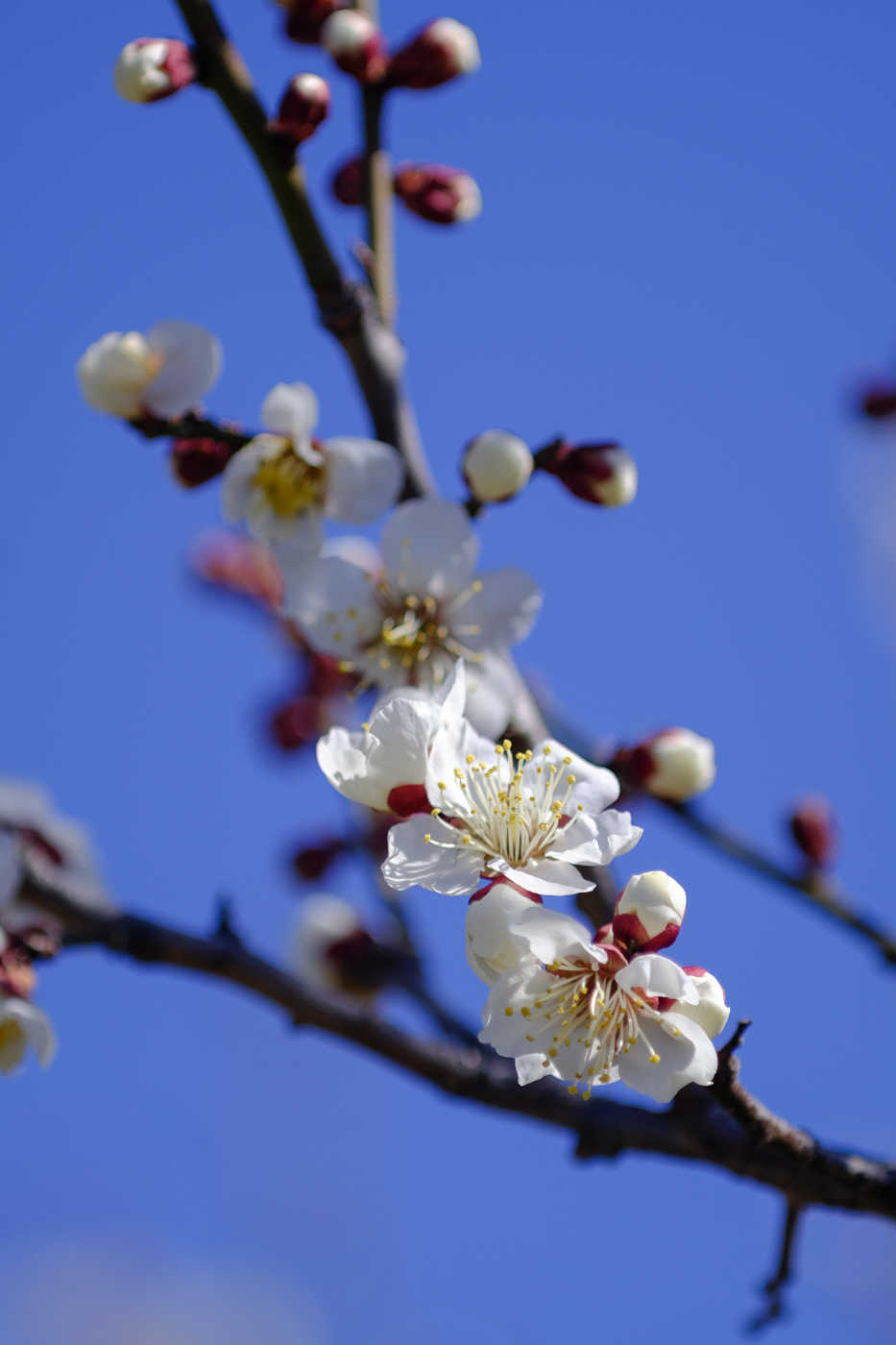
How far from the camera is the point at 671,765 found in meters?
1.60

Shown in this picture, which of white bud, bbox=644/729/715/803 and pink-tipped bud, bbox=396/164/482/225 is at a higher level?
pink-tipped bud, bbox=396/164/482/225

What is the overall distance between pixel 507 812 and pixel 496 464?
1.77 ft

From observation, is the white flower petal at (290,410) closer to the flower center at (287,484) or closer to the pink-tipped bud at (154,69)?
the flower center at (287,484)

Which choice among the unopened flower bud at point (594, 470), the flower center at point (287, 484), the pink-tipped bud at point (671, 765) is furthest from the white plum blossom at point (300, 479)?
the pink-tipped bud at point (671, 765)

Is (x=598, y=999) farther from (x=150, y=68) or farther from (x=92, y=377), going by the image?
(x=150, y=68)

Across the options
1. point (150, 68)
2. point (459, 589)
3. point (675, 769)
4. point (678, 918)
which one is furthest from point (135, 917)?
point (150, 68)

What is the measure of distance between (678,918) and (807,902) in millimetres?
950

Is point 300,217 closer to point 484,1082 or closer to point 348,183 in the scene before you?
point 348,183

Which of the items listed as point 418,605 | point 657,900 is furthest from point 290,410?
point 657,900

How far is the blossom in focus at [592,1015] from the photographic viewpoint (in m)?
1.00

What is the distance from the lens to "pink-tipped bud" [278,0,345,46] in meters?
1.81

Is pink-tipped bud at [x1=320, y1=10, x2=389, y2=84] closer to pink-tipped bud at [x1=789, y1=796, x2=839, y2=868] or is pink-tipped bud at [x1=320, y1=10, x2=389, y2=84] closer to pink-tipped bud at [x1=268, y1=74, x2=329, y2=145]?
pink-tipped bud at [x1=268, y1=74, x2=329, y2=145]

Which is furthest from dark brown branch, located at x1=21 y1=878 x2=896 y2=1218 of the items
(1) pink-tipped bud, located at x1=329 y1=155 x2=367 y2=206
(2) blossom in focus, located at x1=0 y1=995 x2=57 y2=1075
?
(1) pink-tipped bud, located at x1=329 y1=155 x2=367 y2=206

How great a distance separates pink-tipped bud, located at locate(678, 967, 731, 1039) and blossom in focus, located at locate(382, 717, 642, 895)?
0.14 m
